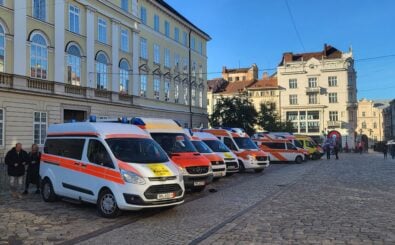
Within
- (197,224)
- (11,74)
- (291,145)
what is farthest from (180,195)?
(291,145)

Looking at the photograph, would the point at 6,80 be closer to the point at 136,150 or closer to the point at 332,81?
the point at 136,150

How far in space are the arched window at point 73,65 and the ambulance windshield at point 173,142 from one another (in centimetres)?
1979

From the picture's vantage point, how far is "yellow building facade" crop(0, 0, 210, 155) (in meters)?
28.6

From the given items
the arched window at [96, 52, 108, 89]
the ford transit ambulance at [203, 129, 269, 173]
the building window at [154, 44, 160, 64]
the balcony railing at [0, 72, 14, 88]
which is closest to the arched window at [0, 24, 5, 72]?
the balcony railing at [0, 72, 14, 88]

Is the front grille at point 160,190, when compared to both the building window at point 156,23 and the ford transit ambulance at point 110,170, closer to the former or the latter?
the ford transit ambulance at point 110,170

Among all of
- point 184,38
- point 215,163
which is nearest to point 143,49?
point 184,38

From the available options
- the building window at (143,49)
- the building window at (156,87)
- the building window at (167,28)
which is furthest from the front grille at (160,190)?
the building window at (167,28)

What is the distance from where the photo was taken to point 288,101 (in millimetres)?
90188

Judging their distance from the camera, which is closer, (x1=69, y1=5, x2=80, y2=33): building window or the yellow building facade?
the yellow building facade

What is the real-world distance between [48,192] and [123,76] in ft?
93.8

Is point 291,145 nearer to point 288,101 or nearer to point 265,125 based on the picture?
point 265,125

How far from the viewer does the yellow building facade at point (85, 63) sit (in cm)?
2861

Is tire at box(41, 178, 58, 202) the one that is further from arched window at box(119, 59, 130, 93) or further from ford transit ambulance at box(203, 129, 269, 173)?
arched window at box(119, 59, 130, 93)

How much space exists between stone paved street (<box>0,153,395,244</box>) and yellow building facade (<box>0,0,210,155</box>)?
50.6 feet
